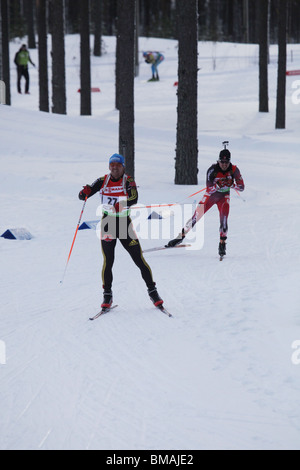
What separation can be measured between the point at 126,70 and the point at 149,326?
25.9 feet

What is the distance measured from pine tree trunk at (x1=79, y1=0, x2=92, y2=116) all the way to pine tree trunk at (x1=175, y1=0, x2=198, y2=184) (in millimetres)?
10680

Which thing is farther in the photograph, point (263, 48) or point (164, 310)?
point (263, 48)

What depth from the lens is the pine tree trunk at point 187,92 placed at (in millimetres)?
14023

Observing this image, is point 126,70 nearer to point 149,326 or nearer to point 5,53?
point 149,326

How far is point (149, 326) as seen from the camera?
698cm

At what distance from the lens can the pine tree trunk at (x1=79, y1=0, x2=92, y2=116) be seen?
24359 mm

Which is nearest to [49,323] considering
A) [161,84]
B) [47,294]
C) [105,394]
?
[47,294]

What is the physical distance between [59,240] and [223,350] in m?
5.33

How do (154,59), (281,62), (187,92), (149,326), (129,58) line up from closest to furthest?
1. (149,326)
2. (129,58)
3. (187,92)
4. (281,62)
5. (154,59)

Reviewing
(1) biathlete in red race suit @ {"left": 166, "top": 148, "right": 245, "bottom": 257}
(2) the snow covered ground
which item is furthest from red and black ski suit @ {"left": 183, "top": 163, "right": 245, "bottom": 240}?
(2) the snow covered ground

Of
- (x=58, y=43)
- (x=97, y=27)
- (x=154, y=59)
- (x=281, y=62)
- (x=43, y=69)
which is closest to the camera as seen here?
(x=281, y=62)

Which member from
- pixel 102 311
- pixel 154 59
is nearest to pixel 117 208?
pixel 102 311

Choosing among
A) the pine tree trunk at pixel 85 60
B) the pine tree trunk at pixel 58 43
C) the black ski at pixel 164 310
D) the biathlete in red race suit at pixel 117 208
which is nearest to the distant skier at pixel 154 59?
the pine tree trunk at pixel 85 60

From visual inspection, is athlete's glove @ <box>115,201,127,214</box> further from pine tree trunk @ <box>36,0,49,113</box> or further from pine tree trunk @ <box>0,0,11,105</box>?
pine tree trunk @ <box>0,0,11,105</box>
